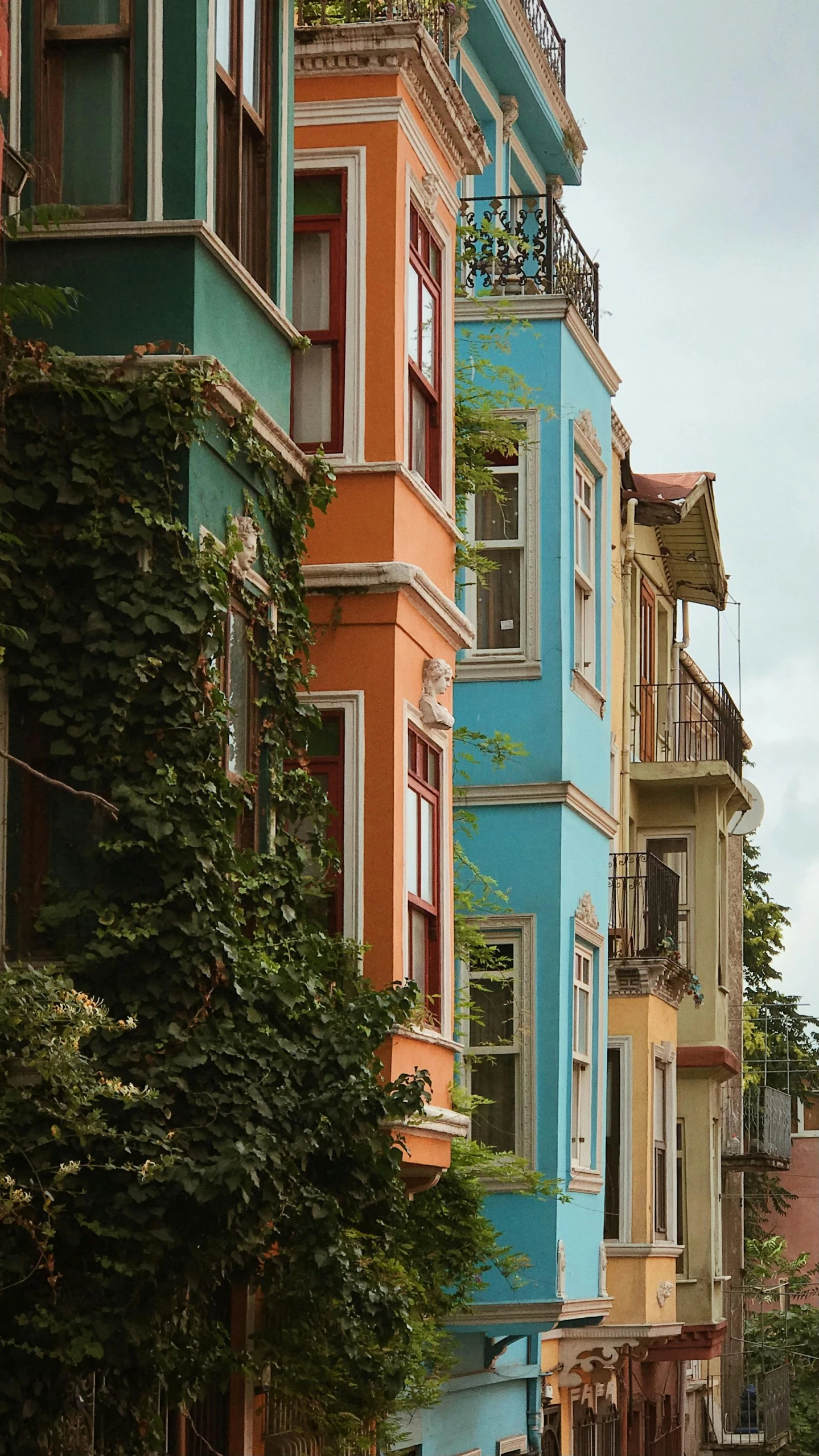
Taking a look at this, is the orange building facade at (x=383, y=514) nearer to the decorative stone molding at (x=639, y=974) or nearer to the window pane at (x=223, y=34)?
the window pane at (x=223, y=34)

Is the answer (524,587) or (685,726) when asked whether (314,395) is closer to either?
(524,587)

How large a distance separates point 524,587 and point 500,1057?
13.6 ft

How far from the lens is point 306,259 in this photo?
17.1 m

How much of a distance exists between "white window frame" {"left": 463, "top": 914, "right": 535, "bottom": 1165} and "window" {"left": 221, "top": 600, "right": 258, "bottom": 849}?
743 cm

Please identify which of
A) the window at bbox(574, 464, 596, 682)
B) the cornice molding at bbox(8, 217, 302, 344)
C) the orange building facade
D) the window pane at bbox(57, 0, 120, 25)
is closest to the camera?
the cornice molding at bbox(8, 217, 302, 344)

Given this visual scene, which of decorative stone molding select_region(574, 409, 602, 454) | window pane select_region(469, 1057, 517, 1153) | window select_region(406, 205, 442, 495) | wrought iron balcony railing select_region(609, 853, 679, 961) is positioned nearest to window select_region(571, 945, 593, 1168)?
window pane select_region(469, 1057, 517, 1153)

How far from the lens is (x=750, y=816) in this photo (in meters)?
39.8

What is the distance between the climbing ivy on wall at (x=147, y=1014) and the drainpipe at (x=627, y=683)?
19.0 m

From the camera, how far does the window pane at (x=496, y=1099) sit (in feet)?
70.0

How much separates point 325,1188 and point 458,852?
665cm

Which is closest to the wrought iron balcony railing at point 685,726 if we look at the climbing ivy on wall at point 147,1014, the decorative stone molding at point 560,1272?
the decorative stone molding at point 560,1272

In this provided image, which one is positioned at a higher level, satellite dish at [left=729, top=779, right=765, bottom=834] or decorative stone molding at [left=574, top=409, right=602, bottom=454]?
decorative stone molding at [left=574, top=409, right=602, bottom=454]

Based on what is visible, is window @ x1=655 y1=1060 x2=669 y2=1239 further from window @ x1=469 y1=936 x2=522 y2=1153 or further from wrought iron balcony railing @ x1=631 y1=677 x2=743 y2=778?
window @ x1=469 y1=936 x2=522 y2=1153

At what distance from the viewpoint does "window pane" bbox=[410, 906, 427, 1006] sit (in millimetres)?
16812
